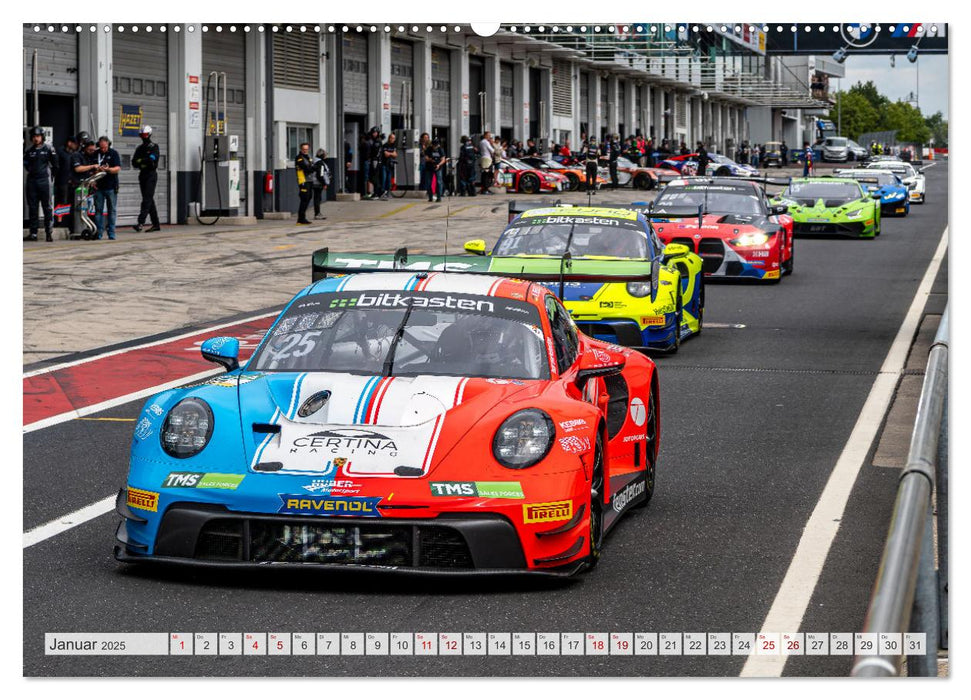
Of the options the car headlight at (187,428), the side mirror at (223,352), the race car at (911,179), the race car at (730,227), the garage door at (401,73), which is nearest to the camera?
the car headlight at (187,428)

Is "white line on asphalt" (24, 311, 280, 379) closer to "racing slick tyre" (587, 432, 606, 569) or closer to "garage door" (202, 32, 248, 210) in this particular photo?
"racing slick tyre" (587, 432, 606, 569)

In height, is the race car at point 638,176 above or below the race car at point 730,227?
above

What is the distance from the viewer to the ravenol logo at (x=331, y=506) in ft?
18.8

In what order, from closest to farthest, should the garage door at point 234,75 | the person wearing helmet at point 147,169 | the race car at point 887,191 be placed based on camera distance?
the person wearing helmet at point 147,169, the garage door at point 234,75, the race car at point 887,191

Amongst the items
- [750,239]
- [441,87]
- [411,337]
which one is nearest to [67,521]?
[411,337]

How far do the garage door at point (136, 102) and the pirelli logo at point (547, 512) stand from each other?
84.0 ft

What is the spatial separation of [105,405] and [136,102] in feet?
69.1

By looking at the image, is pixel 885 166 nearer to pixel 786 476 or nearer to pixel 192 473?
pixel 786 476

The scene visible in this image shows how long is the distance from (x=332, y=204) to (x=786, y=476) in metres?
30.9

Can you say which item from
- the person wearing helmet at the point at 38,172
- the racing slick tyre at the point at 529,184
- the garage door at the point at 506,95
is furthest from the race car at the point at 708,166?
the person wearing helmet at the point at 38,172

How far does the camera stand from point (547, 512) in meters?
5.88

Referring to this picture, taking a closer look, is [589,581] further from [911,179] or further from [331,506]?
[911,179]

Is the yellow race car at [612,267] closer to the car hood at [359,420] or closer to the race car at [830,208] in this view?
the car hood at [359,420]

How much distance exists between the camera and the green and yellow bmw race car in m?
13.3
